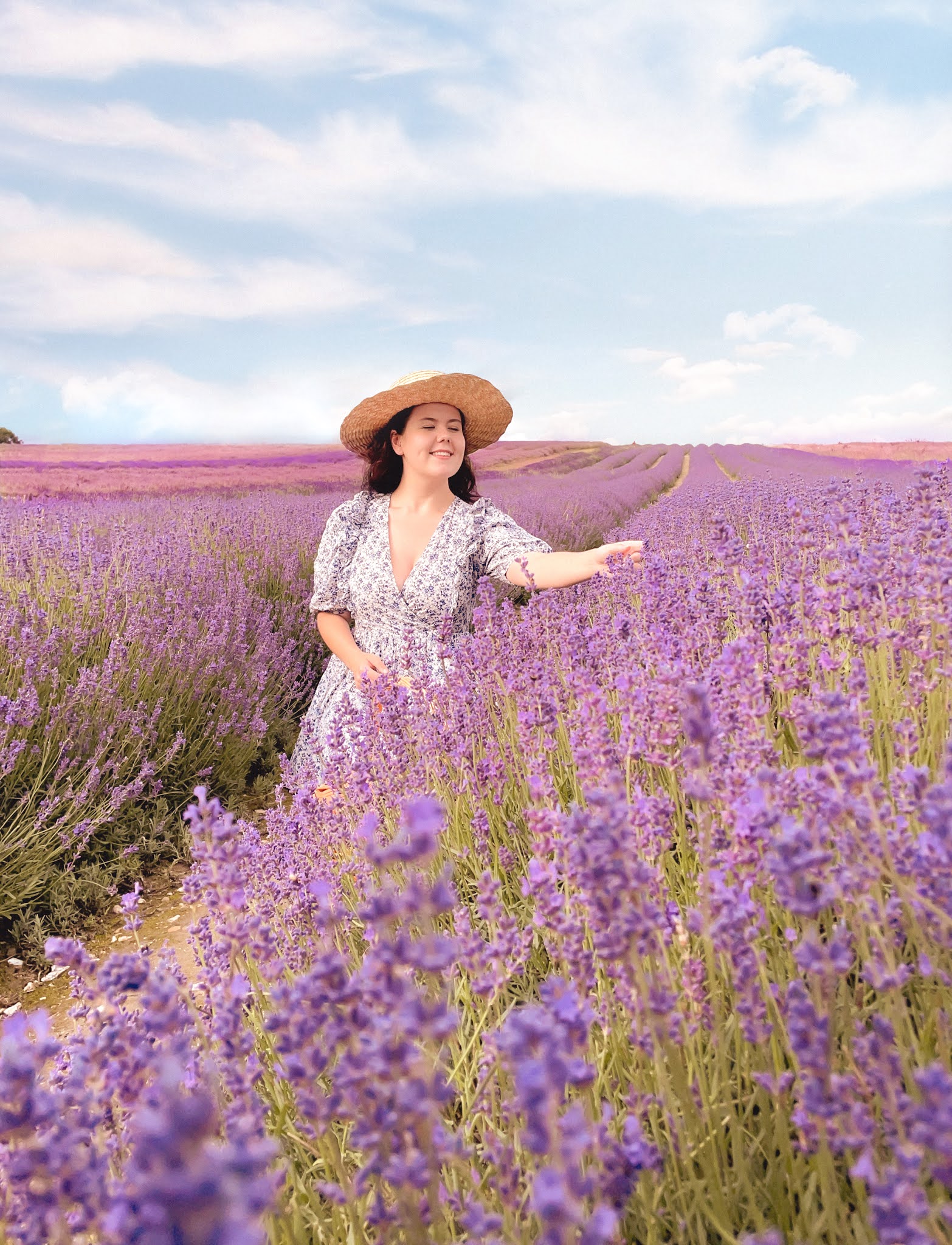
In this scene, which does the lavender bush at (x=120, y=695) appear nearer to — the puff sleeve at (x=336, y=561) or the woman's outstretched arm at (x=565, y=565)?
the puff sleeve at (x=336, y=561)

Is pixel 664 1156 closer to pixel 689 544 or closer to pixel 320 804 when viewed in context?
pixel 320 804

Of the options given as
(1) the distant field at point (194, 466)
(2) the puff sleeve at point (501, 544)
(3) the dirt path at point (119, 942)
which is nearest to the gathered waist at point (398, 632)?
(2) the puff sleeve at point (501, 544)

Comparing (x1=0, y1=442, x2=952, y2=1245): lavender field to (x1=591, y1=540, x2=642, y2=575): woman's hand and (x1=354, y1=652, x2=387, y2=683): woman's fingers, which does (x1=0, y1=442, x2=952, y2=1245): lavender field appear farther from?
(x1=354, y1=652, x2=387, y2=683): woman's fingers

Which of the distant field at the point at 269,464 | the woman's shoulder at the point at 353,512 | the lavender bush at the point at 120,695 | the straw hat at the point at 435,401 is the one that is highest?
the distant field at the point at 269,464

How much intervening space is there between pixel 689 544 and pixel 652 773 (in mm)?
3428

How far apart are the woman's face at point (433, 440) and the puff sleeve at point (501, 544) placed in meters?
0.29

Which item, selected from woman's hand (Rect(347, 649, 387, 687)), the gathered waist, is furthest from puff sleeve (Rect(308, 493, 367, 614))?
woman's hand (Rect(347, 649, 387, 687))

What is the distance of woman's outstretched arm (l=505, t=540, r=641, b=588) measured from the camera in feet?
10.1

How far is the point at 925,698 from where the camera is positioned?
1.80 meters

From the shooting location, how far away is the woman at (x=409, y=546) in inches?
144

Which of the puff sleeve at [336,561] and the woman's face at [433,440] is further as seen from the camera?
the puff sleeve at [336,561]

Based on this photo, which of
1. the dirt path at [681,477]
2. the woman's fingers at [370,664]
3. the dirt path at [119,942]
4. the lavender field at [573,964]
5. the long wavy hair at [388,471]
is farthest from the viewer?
the dirt path at [681,477]

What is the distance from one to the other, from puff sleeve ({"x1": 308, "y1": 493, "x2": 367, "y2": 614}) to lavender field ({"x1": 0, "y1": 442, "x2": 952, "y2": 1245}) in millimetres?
1149

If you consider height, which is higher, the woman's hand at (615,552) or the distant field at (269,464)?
the distant field at (269,464)
